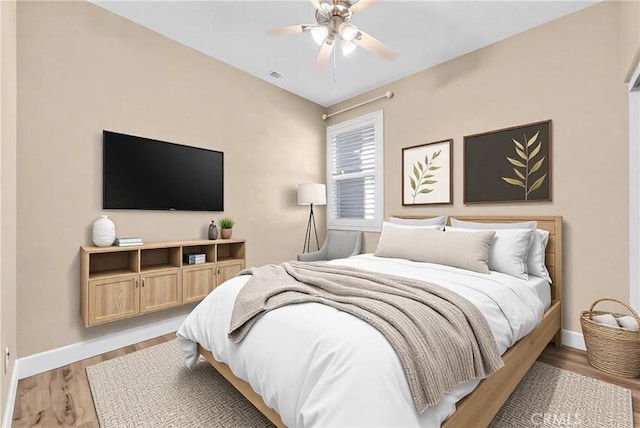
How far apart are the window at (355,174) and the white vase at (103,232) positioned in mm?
2820

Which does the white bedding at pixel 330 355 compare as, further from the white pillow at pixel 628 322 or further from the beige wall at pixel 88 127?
the beige wall at pixel 88 127

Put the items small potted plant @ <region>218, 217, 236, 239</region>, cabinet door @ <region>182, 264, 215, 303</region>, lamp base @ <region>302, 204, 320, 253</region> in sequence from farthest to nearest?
lamp base @ <region>302, 204, 320, 253</region> → small potted plant @ <region>218, 217, 236, 239</region> → cabinet door @ <region>182, 264, 215, 303</region>

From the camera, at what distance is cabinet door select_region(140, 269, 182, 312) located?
2555 millimetres

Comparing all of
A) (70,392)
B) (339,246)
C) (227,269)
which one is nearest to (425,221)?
(339,246)

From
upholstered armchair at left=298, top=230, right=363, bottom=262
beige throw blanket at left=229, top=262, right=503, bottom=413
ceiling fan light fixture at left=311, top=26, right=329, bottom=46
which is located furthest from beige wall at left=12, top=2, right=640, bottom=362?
beige throw blanket at left=229, top=262, right=503, bottom=413

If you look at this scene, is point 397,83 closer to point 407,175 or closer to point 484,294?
point 407,175

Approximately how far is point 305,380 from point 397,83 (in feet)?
11.8

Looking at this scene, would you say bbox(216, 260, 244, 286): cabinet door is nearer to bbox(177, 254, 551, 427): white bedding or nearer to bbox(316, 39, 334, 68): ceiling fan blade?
bbox(177, 254, 551, 427): white bedding

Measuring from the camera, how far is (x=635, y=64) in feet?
6.33

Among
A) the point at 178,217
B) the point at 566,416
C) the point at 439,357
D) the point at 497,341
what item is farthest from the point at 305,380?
the point at 178,217

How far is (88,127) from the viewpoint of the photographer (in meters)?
2.49

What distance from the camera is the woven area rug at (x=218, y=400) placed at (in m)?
1.62

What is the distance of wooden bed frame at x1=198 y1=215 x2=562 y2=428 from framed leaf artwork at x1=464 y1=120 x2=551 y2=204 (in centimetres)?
25

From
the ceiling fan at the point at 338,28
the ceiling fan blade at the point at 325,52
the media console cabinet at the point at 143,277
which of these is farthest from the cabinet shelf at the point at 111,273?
the ceiling fan blade at the point at 325,52
